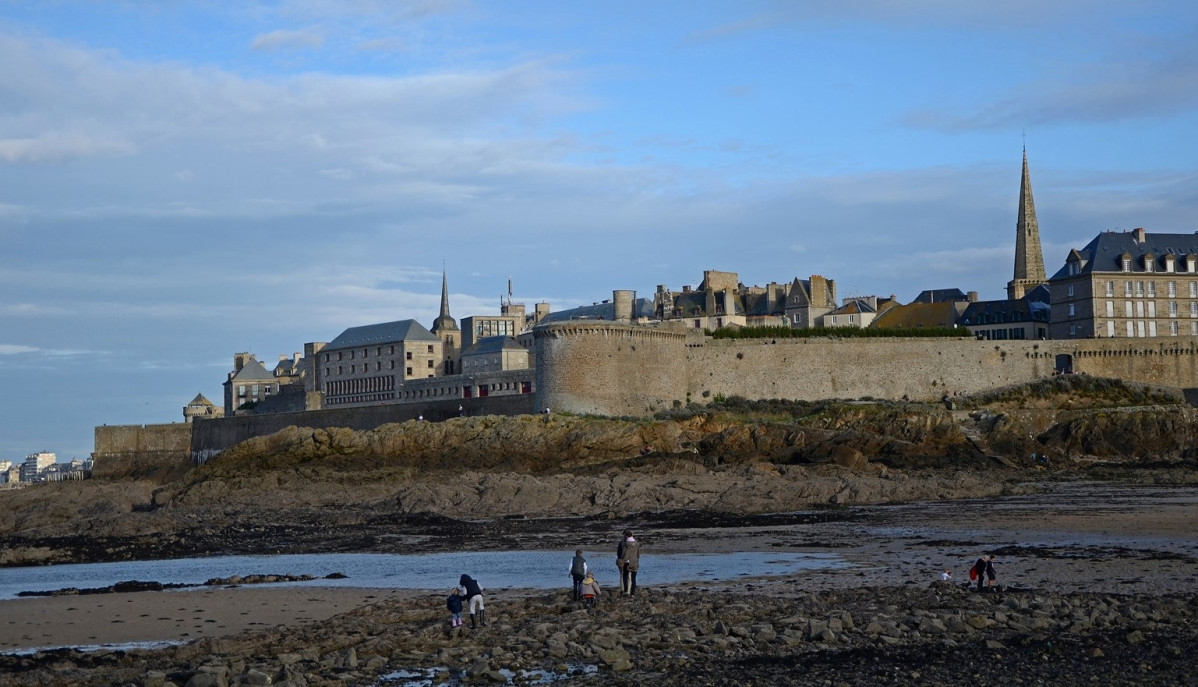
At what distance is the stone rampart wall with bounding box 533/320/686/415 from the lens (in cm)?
4312

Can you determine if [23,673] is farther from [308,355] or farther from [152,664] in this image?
[308,355]

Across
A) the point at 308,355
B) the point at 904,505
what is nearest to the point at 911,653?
the point at 904,505

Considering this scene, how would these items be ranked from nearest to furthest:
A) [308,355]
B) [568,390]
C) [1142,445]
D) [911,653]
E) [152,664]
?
[911,653]
[152,664]
[1142,445]
[568,390]
[308,355]

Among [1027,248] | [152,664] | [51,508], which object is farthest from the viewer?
[1027,248]

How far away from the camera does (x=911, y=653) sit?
11047 millimetres

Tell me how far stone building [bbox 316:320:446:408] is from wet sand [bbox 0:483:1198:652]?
40.8 meters

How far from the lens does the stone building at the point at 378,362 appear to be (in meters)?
62.3

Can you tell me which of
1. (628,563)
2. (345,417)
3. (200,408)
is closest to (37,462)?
(200,408)

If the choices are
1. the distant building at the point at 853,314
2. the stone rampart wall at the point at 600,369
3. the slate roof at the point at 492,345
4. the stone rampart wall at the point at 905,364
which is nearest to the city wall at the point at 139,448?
the slate roof at the point at 492,345

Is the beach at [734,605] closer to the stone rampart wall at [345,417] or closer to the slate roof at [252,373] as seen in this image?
the stone rampart wall at [345,417]

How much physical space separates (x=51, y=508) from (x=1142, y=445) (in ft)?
90.6

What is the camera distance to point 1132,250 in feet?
156

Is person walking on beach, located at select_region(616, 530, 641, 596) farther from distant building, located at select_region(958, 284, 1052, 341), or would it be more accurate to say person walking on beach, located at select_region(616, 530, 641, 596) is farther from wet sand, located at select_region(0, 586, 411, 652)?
distant building, located at select_region(958, 284, 1052, 341)

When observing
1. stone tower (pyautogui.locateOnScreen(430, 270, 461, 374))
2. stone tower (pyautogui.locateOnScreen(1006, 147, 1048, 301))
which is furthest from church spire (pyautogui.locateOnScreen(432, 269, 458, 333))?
stone tower (pyautogui.locateOnScreen(1006, 147, 1048, 301))
